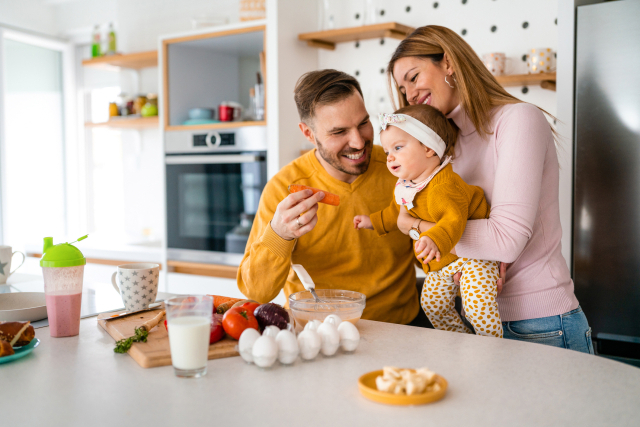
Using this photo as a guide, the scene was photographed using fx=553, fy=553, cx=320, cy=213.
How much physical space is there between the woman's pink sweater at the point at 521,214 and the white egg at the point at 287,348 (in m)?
0.61

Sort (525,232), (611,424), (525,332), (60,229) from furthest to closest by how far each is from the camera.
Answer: (60,229) < (525,332) < (525,232) < (611,424)

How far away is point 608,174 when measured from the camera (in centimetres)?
206

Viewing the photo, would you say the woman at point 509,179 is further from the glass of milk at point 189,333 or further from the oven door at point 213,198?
the oven door at point 213,198

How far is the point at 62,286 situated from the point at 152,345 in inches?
11.3

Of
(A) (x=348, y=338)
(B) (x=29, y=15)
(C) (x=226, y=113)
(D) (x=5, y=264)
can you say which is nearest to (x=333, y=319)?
(A) (x=348, y=338)

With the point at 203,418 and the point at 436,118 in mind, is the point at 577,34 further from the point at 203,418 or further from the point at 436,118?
the point at 203,418

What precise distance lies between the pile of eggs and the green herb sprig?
0.74ft

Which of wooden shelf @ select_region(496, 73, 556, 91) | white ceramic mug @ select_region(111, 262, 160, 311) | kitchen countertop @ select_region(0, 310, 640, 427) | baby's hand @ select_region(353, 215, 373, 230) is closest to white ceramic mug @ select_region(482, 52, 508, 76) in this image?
wooden shelf @ select_region(496, 73, 556, 91)

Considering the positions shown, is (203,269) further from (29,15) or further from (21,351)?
(29,15)

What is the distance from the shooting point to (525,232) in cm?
135

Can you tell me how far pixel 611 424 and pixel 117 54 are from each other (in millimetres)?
3923

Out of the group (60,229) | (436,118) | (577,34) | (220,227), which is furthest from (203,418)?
(60,229)

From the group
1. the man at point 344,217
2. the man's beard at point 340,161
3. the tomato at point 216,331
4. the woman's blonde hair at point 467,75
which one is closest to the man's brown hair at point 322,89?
the man at point 344,217

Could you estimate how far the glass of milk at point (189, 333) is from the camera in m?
0.95
